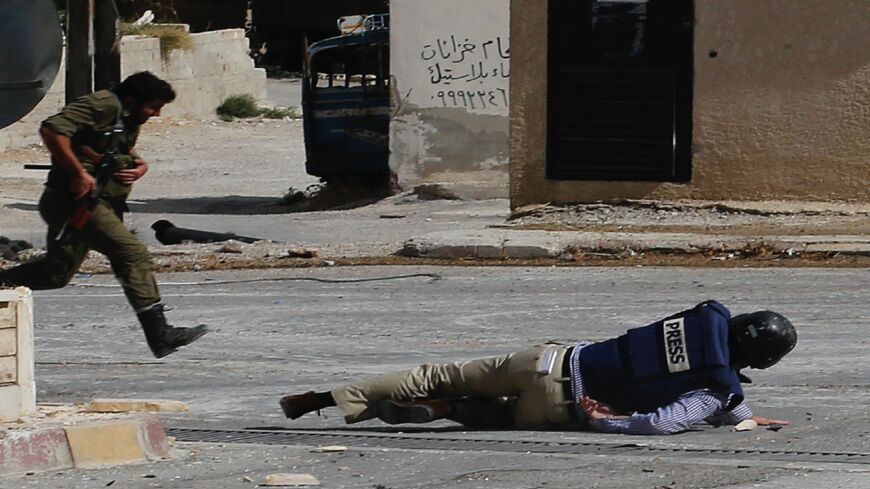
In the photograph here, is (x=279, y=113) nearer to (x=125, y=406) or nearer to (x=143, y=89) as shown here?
(x=143, y=89)

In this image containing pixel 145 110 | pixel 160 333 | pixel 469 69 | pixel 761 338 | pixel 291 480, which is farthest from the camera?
pixel 469 69

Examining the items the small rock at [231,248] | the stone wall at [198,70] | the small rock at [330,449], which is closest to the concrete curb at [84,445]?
the small rock at [330,449]

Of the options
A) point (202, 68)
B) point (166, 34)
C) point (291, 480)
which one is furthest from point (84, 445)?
point (202, 68)

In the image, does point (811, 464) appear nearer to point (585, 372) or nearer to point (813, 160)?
point (585, 372)

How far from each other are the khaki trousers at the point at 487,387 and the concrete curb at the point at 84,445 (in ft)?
2.91

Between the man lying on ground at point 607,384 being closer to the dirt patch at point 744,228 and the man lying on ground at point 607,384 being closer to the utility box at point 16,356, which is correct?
the utility box at point 16,356

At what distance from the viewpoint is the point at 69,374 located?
8820 mm

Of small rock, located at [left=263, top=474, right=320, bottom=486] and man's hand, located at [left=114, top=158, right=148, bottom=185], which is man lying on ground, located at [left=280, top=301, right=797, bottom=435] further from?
man's hand, located at [left=114, top=158, right=148, bottom=185]

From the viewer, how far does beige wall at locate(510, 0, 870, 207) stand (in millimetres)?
15094

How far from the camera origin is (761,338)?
6586 millimetres

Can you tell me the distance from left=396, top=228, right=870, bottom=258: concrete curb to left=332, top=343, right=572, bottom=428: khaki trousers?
6.26 metres

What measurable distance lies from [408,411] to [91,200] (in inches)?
74.5

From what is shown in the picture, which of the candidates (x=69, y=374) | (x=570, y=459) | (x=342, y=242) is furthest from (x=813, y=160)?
(x=570, y=459)

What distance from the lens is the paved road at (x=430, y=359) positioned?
6.19m
